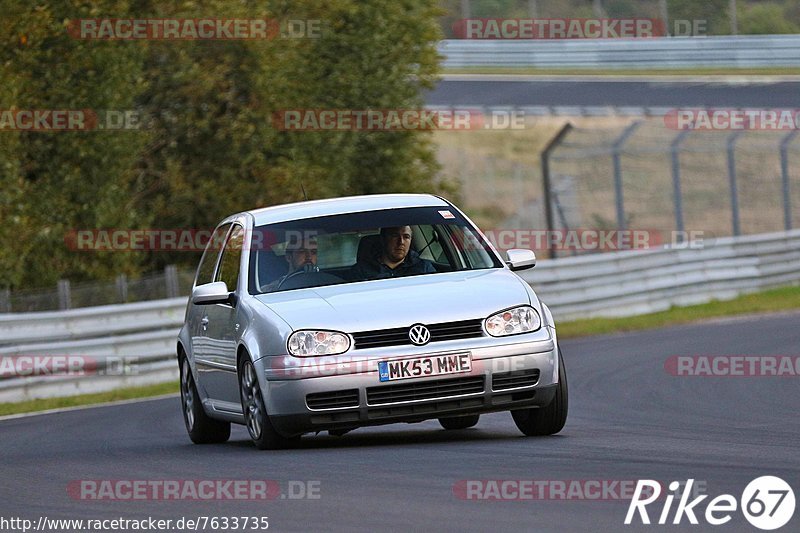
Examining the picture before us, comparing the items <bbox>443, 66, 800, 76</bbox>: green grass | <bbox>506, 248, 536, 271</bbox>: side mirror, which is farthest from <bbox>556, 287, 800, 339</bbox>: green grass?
<bbox>443, 66, 800, 76</bbox>: green grass

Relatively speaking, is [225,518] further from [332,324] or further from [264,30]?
[264,30]

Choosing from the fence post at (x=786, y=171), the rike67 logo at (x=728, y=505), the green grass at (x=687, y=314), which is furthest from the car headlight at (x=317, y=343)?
the fence post at (x=786, y=171)

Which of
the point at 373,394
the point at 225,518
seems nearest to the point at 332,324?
the point at 373,394

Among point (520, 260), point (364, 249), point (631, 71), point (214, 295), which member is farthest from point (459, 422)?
point (631, 71)

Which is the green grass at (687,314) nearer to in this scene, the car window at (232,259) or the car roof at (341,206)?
the car window at (232,259)

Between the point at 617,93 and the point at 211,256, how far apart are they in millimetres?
29954

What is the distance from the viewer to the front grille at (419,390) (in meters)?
9.35

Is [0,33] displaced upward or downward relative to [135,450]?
upward

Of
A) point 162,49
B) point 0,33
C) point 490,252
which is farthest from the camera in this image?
point 162,49

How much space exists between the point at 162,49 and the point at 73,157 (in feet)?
9.30

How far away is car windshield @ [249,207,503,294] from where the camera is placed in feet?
34.0

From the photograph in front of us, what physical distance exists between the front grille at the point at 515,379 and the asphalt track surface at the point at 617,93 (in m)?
27.8

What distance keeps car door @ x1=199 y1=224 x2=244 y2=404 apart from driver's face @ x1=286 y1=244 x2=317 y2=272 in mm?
416

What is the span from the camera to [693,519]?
639cm
